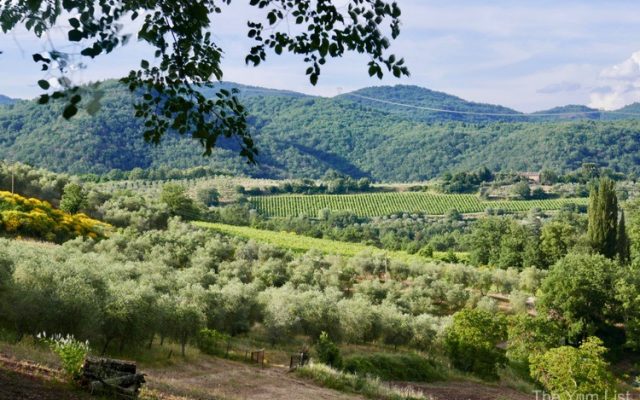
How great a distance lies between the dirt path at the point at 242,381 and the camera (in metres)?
15.5

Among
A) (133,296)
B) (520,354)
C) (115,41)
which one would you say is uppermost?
(115,41)

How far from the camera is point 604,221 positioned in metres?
48.1

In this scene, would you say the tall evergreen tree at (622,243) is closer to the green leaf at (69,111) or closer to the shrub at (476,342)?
the shrub at (476,342)

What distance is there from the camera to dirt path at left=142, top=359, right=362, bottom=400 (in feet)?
51.0

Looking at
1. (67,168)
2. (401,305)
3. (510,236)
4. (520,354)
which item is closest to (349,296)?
(401,305)

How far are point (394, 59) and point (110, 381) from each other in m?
6.65

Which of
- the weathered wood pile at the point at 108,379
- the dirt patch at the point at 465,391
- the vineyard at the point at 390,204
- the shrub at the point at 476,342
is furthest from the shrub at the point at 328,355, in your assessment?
the vineyard at the point at 390,204

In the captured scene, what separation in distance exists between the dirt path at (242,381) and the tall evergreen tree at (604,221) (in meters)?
36.9

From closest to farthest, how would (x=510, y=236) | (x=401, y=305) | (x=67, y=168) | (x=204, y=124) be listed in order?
(x=204, y=124) < (x=401, y=305) < (x=510, y=236) < (x=67, y=168)

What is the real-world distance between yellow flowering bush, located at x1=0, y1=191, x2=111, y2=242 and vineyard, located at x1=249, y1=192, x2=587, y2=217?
185ft

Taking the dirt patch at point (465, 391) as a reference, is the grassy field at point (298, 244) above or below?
above

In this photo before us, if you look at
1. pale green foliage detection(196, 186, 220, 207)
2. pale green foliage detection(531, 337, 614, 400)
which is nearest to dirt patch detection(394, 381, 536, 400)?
pale green foliage detection(531, 337, 614, 400)

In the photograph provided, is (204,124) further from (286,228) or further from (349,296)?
(286,228)

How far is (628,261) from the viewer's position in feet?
162
